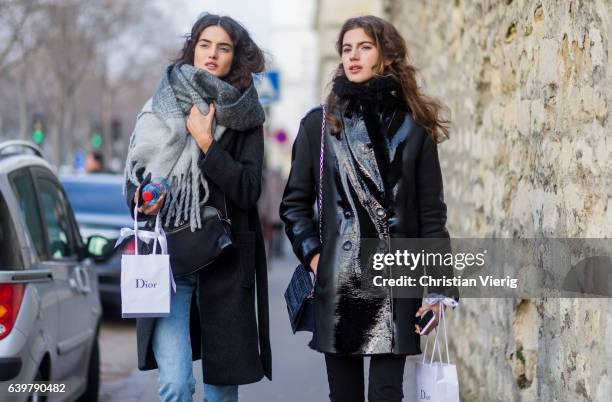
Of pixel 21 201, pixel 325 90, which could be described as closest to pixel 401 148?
pixel 325 90

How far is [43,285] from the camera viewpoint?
19.0 ft

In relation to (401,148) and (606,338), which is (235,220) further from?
(606,338)

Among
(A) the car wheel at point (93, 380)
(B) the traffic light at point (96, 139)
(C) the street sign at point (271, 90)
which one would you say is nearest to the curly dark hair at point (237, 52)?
(A) the car wheel at point (93, 380)

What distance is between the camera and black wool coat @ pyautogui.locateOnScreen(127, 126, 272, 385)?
4566 mm

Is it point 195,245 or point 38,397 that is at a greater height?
point 195,245

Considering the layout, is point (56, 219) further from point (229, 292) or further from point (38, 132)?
point (38, 132)

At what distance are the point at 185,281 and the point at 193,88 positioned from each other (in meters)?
0.78


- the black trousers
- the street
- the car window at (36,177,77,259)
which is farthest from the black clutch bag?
the car window at (36,177,77,259)

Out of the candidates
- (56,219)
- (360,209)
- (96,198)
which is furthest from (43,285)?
(96,198)

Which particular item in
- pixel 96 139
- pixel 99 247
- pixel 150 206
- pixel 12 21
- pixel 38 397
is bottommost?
pixel 38 397

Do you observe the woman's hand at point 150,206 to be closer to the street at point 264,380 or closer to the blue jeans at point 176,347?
the blue jeans at point 176,347

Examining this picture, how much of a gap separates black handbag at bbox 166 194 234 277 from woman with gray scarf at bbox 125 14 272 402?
2 centimetres

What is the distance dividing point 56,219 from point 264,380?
2.13 m

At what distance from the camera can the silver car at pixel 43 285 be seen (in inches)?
210
